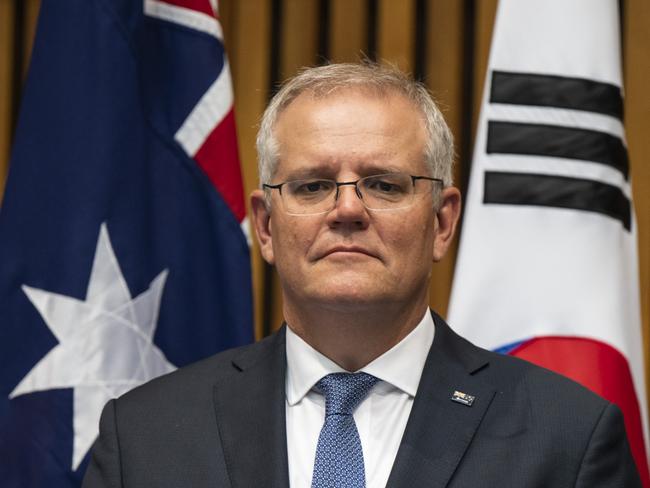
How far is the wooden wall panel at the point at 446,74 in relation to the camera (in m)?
2.94

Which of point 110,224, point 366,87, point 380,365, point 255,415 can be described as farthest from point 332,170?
point 110,224

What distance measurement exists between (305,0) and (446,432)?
1.70 meters

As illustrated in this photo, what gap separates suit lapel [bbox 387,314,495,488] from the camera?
1.68 m

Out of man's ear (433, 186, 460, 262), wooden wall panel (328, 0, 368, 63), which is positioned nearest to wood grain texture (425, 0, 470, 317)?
wooden wall panel (328, 0, 368, 63)

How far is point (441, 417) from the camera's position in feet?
5.78

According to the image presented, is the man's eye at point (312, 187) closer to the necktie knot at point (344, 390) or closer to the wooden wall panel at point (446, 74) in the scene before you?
the necktie knot at point (344, 390)

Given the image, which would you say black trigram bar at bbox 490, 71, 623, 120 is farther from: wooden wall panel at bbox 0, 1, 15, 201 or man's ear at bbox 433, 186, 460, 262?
wooden wall panel at bbox 0, 1, 15, 201

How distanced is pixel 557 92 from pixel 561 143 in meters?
0.13

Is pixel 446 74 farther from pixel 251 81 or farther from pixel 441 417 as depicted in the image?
pixel 441 417

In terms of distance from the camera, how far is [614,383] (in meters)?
2.40

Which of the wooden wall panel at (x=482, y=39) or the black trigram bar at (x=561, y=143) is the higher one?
the wooden wall panel at (x=482, y=39)

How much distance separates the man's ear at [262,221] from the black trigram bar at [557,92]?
78cm

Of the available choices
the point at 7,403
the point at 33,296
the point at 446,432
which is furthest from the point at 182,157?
the point at 446,432

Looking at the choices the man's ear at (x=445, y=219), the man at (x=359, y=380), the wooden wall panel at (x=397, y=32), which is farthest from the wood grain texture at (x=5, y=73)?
the man's ear at (x=445, y=219)
